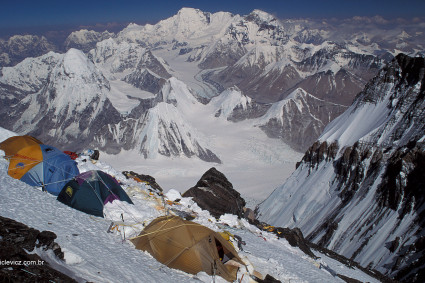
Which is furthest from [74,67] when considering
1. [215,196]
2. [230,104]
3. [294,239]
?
[294,239]

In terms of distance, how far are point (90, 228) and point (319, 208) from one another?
4881 cm

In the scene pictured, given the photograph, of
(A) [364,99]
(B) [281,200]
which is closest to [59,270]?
(B) [281,200]

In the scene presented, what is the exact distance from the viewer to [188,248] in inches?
563

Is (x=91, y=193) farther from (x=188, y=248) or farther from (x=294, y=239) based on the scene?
(x=294, y=239)

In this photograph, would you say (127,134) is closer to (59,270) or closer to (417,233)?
(417,233)

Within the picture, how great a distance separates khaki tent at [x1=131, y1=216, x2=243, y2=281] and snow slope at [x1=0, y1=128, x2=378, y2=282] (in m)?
0.45

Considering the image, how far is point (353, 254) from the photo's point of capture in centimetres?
4284

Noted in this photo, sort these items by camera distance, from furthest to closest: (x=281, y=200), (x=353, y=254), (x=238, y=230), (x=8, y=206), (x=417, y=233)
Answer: (x=281, y=200), (x=353, y=254), (x=417, y=233), (x=238, y=230), (x=8, y=206)

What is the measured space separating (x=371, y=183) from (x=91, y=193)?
154 ft

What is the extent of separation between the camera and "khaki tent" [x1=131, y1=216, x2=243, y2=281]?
45.8 ft

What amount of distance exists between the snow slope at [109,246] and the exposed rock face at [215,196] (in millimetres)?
5681

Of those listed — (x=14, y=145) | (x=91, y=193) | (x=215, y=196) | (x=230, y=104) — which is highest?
(x=230, y=104)

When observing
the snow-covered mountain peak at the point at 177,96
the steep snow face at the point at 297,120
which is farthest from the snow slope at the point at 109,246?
the snow-covered mountain peak at the point at 177,96

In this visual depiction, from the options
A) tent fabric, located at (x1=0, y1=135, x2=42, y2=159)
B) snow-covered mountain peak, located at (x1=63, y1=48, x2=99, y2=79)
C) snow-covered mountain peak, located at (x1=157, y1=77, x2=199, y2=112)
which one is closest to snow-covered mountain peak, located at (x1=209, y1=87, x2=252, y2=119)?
snow-covered mountain peak, located at (x1=157, y1=77, x2=199, y2=112)
